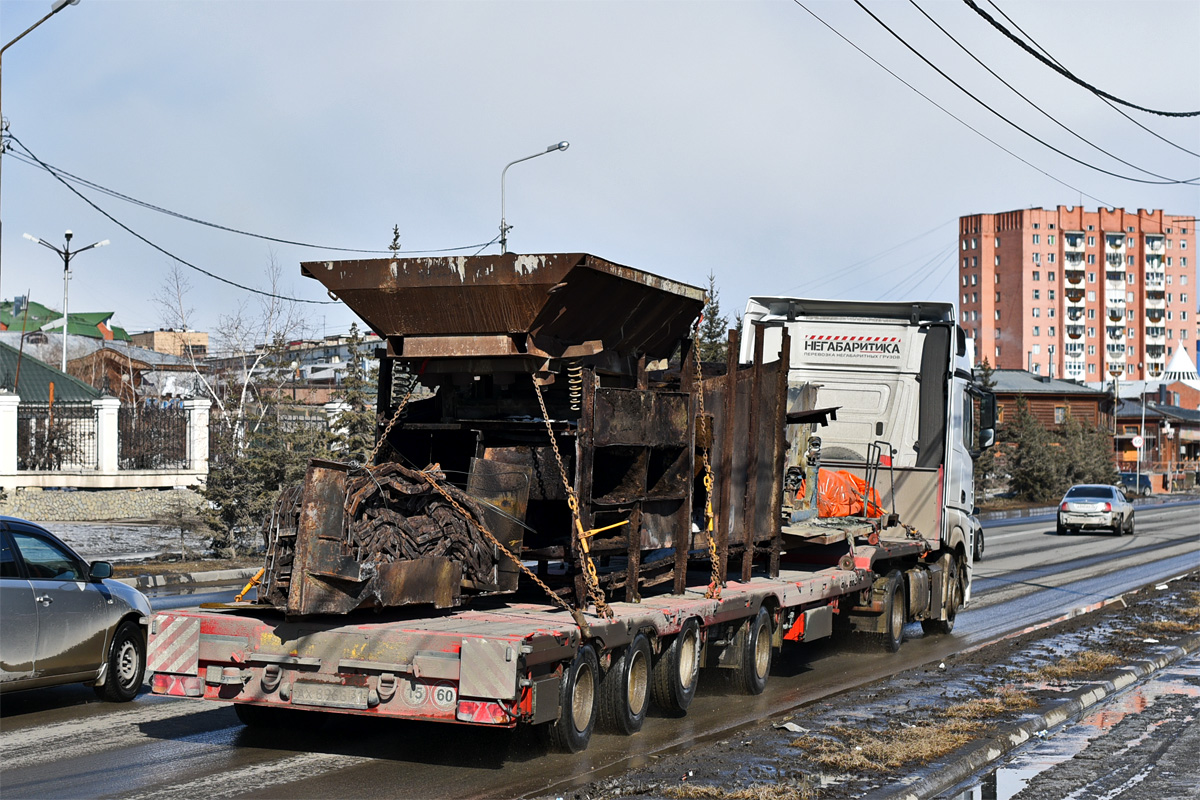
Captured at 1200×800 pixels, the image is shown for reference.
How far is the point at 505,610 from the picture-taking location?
8.61 m

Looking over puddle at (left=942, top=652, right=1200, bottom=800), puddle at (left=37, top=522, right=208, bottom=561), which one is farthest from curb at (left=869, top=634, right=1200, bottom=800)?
puddle at (left=37, top=522, right=208, bottom=561)

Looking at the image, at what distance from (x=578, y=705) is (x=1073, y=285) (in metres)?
150

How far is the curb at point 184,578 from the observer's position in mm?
19286

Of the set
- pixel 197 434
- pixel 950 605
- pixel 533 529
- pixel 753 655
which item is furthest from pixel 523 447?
pixel 197 434

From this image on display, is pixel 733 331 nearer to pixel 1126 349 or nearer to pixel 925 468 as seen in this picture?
pixel 925 468

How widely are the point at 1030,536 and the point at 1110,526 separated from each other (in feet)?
10.1

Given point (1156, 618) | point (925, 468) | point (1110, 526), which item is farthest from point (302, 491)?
point (1110, 526)

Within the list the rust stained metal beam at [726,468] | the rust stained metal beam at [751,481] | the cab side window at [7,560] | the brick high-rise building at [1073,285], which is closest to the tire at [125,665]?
the cab side window at [7,560]

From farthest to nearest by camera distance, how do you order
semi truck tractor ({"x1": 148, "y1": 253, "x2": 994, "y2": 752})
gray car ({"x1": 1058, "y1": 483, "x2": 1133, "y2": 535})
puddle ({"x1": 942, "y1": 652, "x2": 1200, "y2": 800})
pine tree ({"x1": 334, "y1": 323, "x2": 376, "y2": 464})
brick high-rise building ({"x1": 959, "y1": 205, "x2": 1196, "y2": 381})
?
brick high-rise building ({"x1": 959, "y1": 205, "x2": 1196, "y2": 381}), gray car ({"x1": 1058, "y1": 483, "x2": 1133, "y2": 535}), pine tree ({"x1": 334, "y1": 323, "x2": 376, "y2": 464}), puddle ({"x1": 942, "y1": 652, "x2": 1200, "y2": 800}), semi truck tractor ({"x1": 148, "y1": 253, "x2": 994, "y2": 752})

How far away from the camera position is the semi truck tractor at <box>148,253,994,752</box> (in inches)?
290

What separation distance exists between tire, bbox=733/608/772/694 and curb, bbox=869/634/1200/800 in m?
2.26

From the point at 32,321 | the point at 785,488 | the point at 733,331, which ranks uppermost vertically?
the point at 32,321

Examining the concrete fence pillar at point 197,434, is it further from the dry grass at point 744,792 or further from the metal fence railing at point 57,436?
the dry grass at point 744,792

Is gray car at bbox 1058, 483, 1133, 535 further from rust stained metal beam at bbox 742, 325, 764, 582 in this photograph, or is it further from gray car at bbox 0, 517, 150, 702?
gray car at bbox 0, 517, 150, 702
